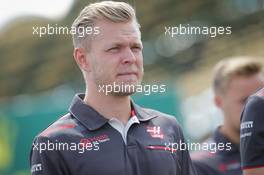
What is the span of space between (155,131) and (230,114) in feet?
2.76

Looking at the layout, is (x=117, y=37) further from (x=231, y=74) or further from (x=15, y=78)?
(x=15, y=78)

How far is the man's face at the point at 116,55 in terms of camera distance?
9.52ft

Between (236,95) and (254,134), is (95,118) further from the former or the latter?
(236,95)

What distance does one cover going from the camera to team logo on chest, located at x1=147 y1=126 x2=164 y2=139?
295 centimetres

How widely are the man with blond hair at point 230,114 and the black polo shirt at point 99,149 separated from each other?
2.52 feet

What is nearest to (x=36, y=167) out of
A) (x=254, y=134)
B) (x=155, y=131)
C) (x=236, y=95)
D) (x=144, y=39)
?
(x=155, y=131)

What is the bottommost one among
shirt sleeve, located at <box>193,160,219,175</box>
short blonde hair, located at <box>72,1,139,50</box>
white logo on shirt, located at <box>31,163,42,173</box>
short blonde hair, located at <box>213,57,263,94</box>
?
shirt sleeve, located at <box>193,160,219,175</box>

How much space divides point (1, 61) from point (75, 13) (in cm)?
127

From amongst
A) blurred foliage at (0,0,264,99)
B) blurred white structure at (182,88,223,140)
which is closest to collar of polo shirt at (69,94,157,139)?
blurred white structure at (182,88,223,140)

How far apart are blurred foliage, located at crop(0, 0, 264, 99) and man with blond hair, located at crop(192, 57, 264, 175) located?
204 cm

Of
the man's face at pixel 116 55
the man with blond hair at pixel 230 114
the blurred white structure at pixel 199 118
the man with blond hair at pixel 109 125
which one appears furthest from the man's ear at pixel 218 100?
the blurred white structure at pixel 199 118

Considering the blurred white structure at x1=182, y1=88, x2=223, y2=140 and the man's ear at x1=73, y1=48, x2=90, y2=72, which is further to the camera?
the blurred white structure at x1=182, y1=88, x2=223, y2=140

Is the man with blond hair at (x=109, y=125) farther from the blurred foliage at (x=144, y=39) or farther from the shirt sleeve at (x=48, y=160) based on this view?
the blurred foliage at (x=144, y=39)

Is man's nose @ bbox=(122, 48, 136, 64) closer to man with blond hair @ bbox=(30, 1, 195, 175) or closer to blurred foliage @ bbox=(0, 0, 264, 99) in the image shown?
man with blond hair @ bbox=(30, 1, 195, 175)
